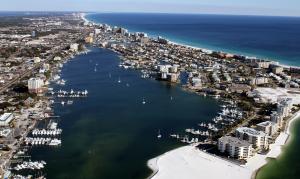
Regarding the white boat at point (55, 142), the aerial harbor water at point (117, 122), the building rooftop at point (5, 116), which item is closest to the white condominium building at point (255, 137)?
the aerial harbor water at point (117, 122)

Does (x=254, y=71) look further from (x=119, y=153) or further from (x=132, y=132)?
(x=119, y=153)

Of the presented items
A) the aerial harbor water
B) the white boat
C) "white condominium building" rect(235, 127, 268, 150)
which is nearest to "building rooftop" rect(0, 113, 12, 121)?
the aerial harbor water

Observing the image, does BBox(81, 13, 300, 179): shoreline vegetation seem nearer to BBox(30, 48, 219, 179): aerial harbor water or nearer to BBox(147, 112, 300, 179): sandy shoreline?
BBox(147, 112, 300, 179): sandy shoreline

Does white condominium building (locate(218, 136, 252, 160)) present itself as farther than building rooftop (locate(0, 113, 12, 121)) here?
No

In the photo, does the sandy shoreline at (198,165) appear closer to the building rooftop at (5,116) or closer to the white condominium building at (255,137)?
the white condominium building at (255,137)

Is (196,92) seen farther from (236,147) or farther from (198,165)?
(198,165)
